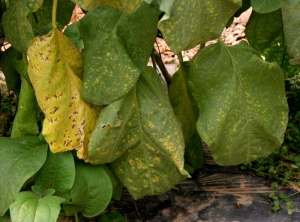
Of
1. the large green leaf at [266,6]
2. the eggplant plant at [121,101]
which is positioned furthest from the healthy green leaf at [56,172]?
the large green leaf at [266,6]

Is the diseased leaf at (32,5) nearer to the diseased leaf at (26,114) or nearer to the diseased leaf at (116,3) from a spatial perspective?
the diseased leaf at (116,3)

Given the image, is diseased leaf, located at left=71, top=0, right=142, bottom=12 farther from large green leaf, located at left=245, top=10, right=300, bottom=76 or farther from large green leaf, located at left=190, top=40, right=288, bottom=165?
large green leaf, located at left=245, top=10, right=300, bottom=76

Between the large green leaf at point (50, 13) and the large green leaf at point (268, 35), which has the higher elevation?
the large green leaf at point (50, 13)

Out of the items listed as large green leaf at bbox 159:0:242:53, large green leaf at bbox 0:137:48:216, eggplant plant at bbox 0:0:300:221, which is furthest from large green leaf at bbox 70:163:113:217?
large green leaf at bbox 159:0:242:53

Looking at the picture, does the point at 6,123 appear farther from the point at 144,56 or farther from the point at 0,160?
the point at 144,56

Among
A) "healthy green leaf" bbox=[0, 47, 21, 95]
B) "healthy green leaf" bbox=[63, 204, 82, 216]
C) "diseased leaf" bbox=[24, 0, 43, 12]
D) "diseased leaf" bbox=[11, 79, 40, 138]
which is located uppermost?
"diseased leaf" bbox=[24, 0, 43, 12]

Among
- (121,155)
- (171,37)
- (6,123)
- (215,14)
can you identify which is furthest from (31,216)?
(6,123)
